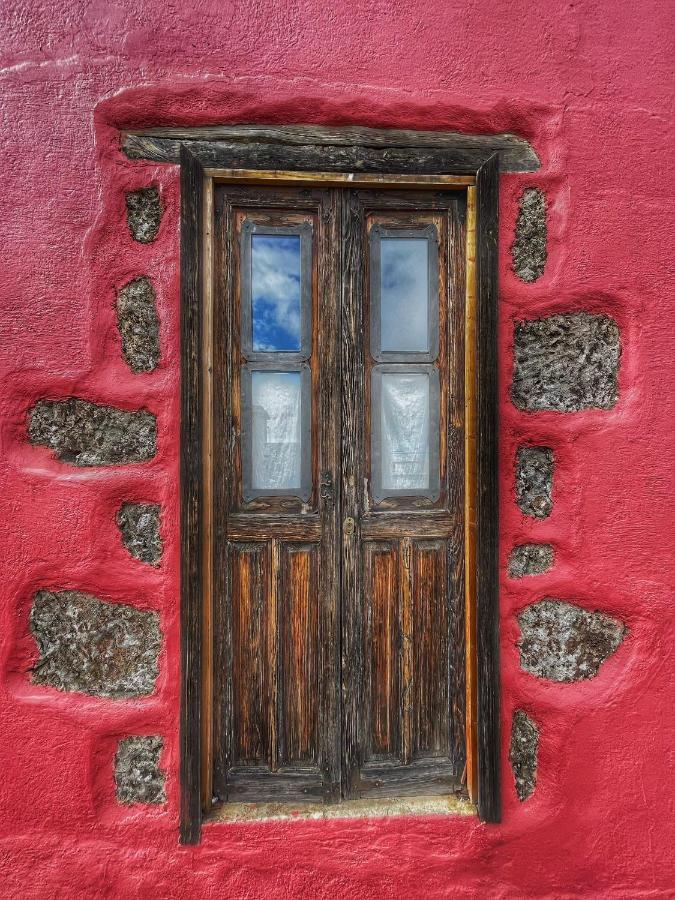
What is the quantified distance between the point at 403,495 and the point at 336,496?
0.21 meters

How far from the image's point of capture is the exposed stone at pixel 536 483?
1.49m

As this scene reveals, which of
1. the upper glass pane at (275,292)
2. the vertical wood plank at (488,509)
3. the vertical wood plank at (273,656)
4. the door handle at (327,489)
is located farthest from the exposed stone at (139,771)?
the upper glass pane at (275,292)

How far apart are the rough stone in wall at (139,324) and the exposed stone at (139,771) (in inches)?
41.4

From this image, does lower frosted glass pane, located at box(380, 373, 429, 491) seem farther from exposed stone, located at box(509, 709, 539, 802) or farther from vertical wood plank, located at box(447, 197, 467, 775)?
exposed stone, located at box(509, 709, 539, 802)

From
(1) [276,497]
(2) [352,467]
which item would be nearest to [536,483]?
(2) [352,467]

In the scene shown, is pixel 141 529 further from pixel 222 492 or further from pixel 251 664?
pixel 251 664

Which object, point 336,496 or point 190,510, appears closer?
point 190,510

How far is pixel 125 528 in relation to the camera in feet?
4.75

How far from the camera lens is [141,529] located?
145 cm

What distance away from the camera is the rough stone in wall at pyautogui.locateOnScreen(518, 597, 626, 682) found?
1.48m

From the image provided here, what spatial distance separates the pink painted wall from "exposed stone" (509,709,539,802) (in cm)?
2

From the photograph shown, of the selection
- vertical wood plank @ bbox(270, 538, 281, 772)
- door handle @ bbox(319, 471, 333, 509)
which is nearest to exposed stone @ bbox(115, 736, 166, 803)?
vertical wood plank @ bbox(270, 538, 281, 772)

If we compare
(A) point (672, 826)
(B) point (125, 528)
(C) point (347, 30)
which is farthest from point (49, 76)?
(A) point (672, 826)

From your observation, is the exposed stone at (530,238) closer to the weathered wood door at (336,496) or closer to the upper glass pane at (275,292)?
the weathered wood door at (336,496)
